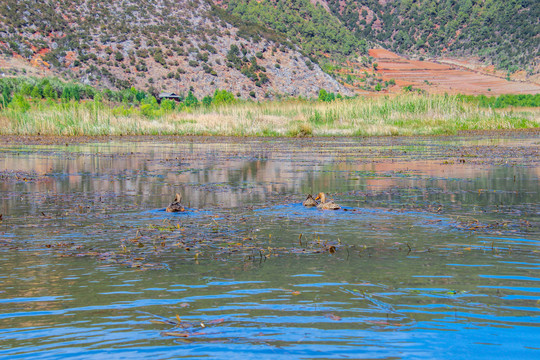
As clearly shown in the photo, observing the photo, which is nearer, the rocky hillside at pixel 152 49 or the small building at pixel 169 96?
the small building at pixel 169 96

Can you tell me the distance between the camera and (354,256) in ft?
23.7

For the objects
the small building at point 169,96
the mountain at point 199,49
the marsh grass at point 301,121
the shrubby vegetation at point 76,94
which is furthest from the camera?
the mountain at point 199,49

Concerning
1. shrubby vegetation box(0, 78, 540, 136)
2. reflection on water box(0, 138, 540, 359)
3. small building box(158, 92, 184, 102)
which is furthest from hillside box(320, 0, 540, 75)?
reflection on water box(0, 138, 540, 359)

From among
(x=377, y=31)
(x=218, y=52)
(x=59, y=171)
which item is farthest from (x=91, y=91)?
(x=377, y=31)

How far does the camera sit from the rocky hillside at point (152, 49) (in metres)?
85.4

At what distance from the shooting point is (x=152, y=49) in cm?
9019

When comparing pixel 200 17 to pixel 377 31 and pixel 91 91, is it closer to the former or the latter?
pixel 91 91

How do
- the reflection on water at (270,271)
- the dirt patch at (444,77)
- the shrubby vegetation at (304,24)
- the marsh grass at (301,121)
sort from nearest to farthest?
the reflection on water at (270,271)
the marsh grass at (301,121)
the dirt patch at (444,77)
the shrubby vegetation at (304,24)

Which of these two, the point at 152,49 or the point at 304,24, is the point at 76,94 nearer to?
the point at 152,49

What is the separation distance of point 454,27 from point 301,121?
118921mm

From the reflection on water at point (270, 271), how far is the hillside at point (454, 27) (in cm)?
12096

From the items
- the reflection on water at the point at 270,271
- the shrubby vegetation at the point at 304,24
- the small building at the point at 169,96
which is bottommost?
the reflection on water at the point at 270,271

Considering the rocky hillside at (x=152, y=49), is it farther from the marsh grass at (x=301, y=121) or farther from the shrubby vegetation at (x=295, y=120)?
the marsh grass at (x=301, y=121)

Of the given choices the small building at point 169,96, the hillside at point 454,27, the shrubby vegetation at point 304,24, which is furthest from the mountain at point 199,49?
the small building at point 169,96
